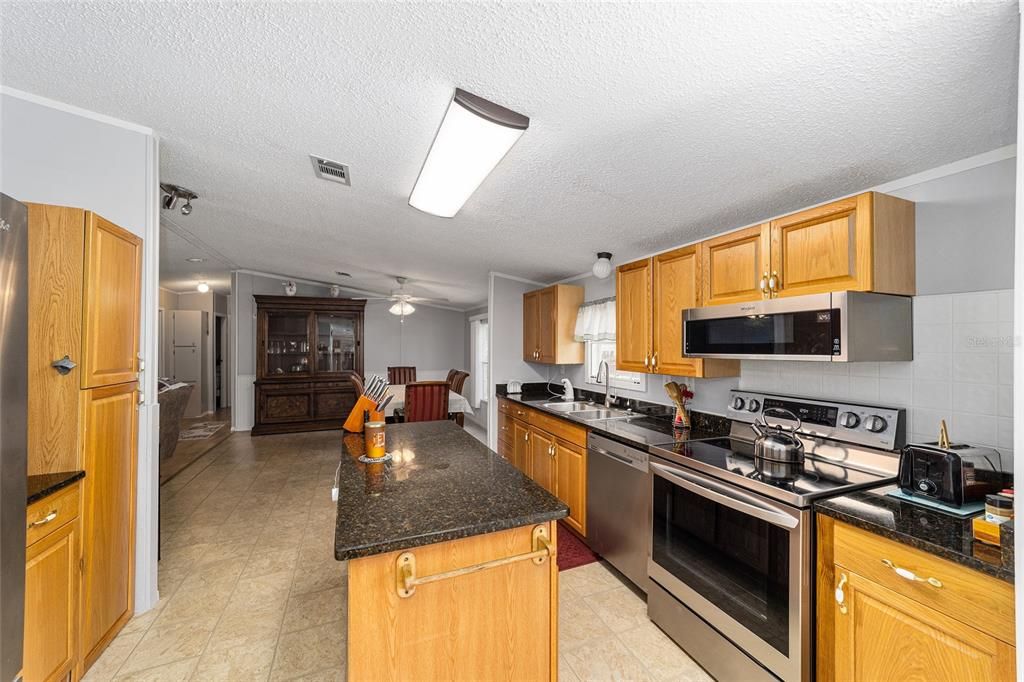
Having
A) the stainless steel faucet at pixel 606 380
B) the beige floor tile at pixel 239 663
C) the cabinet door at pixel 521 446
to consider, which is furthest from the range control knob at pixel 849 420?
the beige floor tile at pixel 239 663

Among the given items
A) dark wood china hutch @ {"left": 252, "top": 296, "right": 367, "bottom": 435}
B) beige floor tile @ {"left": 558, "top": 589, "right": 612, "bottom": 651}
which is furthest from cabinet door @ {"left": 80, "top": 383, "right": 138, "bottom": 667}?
dark wood china hutch @ {"left": 252, "top": 296, "right": 367, "bottom": 435}

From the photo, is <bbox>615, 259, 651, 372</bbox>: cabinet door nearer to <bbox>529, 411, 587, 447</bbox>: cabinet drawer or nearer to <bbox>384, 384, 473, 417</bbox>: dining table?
<bbox>529, 411, 587, 447</bbox>: cabinet drawer

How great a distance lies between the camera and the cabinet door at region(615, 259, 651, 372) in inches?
109

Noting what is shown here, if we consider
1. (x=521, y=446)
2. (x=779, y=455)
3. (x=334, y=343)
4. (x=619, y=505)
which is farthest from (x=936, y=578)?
(x=334, y=343)

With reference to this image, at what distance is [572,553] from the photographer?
9.23 feet

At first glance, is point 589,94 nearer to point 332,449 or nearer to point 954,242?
Answer: point 954,242

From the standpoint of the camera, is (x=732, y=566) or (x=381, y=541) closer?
(x=381, y=541)

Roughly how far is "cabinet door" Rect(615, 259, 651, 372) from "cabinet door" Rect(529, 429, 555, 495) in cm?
82

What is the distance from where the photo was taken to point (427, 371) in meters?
8.16

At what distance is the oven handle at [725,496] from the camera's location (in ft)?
4.89

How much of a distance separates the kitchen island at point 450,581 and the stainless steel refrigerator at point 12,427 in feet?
2.66

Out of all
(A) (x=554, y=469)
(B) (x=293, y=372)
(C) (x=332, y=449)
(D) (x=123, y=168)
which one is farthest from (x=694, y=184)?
(B) (x=293, y=372)

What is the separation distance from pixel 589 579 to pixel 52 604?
235cm

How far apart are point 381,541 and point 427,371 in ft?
23.4
